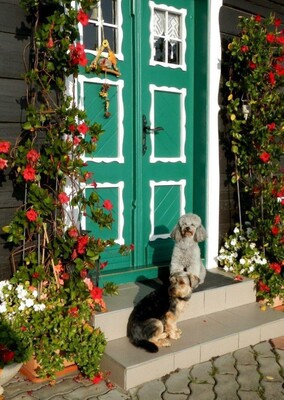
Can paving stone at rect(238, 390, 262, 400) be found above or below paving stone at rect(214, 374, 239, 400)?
below

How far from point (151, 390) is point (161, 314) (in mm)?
589

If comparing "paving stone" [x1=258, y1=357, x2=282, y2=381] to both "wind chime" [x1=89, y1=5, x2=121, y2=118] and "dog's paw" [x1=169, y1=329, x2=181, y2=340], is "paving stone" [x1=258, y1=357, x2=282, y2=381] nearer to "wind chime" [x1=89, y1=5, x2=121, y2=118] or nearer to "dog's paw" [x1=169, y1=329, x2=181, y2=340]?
"dog's paw" [x1=169, y1=329, x2=181, y2=340]

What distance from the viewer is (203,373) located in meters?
3.43

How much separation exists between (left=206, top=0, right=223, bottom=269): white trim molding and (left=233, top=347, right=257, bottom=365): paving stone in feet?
4.11

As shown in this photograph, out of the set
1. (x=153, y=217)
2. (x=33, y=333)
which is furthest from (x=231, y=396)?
(x=153, y=217)

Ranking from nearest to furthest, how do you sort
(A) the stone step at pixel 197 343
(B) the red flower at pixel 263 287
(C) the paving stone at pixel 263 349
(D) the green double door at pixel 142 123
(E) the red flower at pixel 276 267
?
(A) the stone step at pixel 197 343 < (C) the paving stone at pixel 263 349 < (D) the green double door at pixel 142 123 < (B) the red flower at pixel 263 287 < (E) the red flower at pixel 276 267

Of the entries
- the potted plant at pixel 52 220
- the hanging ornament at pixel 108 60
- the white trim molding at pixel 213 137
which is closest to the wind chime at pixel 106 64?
the hanging ornament at pixel 108 60

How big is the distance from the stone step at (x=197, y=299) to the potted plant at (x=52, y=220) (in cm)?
16

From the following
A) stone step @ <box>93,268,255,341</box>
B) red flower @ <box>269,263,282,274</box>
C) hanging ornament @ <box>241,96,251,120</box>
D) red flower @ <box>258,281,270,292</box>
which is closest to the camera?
stone step @ <box>93,268,255,341</box>

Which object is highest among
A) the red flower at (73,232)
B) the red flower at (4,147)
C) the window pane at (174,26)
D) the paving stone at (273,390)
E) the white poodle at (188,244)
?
the window pane at (174,26)

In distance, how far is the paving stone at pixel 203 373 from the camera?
10.9ft

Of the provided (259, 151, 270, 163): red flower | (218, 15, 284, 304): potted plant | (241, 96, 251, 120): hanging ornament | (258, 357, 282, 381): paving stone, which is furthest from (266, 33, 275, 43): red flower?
(258, 357, 282, 381): paving stone

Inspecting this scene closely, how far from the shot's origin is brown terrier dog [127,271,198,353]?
3.44 meters

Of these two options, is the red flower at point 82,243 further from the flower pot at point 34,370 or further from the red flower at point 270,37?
the red flower at point 270,37
